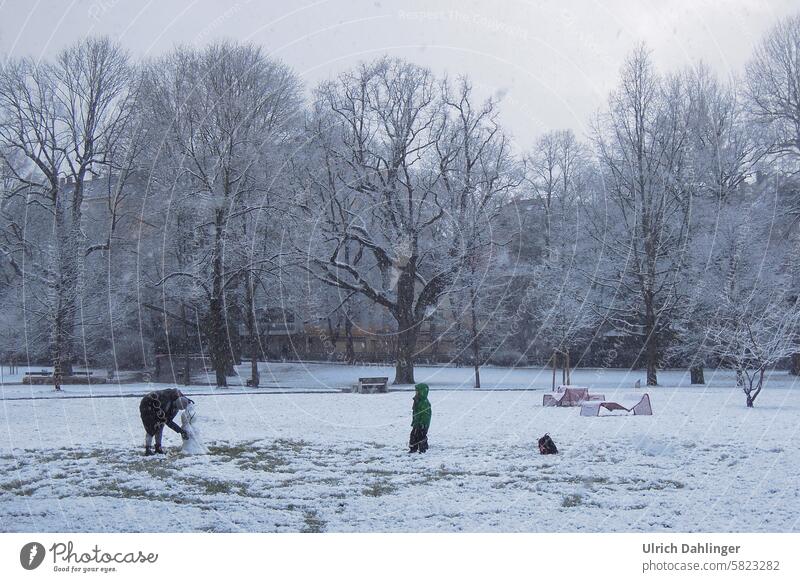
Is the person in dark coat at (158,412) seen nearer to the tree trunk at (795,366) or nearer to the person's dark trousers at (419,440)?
the person's dark trousers at (419,440)

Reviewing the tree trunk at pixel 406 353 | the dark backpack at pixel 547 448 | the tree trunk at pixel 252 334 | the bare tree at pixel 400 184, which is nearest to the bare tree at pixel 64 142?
the tree trunk at pixel 252 334

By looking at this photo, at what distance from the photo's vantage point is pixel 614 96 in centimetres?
1450

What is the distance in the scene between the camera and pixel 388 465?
977cm

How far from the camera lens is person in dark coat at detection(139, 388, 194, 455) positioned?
34.1 ft

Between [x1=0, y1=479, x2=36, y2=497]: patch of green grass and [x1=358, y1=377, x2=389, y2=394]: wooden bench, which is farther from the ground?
[x1=358, y1=377, x2=389, y2=394]: wooden bench

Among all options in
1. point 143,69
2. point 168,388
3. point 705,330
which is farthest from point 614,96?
point 168,388

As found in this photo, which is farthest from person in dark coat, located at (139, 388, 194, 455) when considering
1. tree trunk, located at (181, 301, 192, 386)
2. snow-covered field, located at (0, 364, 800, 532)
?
tree trunk, located at (181, 301, 192, 386)

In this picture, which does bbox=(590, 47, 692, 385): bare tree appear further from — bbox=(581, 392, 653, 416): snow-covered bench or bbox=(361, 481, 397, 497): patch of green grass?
bbox=(361, 481, 397, 497): patch of green grass

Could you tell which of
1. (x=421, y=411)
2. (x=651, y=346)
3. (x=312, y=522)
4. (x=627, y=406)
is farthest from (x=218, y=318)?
(x=651, y=346)

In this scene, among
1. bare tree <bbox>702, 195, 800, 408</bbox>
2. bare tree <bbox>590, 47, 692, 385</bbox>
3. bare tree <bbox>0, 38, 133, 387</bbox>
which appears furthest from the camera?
bare tree <bbox>590, 47, 692, 385</bbox>

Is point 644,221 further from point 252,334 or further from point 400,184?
point 252,334

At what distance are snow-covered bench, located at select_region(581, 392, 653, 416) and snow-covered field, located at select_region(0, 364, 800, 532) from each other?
0.35 meters

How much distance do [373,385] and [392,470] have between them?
4.81 m

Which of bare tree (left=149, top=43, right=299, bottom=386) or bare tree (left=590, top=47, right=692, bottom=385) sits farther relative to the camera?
bare tree (left=590, top=47, right=692, bottom=385)
